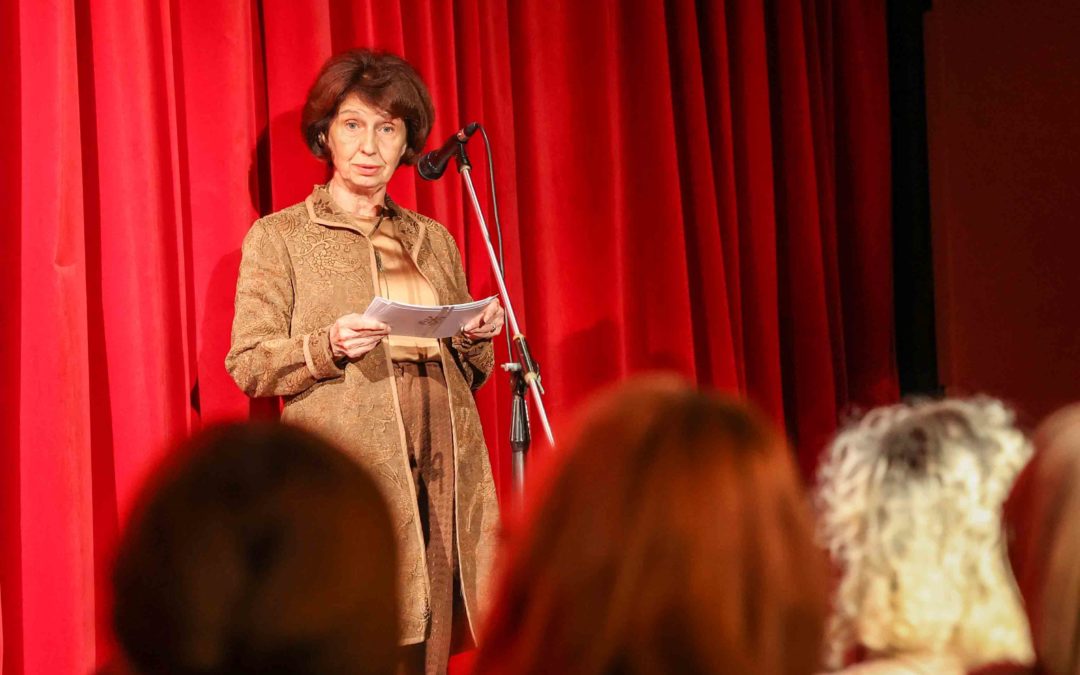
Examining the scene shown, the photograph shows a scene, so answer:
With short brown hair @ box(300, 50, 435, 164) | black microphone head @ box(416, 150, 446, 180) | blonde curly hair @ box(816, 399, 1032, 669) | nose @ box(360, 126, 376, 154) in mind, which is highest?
short brown hair @ box(300, 50, 435, 164)

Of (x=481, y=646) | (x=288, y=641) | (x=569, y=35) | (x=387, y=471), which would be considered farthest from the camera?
(x=569, y=35)

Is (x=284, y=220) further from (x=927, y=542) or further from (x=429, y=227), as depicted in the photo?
(x=927, y=542)

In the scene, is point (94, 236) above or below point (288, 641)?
above

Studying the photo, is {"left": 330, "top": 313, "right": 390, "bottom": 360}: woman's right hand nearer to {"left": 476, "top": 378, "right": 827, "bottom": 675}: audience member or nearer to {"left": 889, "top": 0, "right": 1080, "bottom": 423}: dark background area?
{"left": 476, "top": 378, "right": 827, "bottom": 675}: audience member

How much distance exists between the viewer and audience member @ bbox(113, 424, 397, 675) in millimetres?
683

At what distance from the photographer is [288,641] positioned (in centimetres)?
68

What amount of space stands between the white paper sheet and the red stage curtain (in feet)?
1.96

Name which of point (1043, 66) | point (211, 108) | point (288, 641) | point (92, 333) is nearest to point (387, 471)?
point (92, 333)

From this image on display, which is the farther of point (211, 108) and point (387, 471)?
point (211, 108)

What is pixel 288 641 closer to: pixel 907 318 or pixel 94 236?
pixel 94 236

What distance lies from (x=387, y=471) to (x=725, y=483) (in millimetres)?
1729

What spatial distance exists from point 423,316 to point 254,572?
1607mm

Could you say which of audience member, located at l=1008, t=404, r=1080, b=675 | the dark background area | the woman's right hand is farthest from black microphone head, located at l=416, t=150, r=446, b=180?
the dark background area

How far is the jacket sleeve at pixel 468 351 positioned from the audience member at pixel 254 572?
1.87 meters
